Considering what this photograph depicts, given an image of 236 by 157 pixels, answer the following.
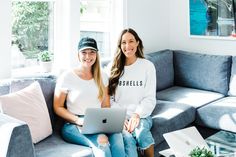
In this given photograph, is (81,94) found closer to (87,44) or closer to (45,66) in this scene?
(87,44)

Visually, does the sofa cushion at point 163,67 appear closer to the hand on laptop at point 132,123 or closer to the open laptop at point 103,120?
the hand on laptop at point 132,123

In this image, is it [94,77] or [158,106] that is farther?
[158,106]

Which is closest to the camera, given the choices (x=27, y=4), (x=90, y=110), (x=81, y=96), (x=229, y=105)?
(x=90, y=110)

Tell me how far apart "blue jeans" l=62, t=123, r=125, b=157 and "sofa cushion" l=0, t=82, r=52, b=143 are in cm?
14

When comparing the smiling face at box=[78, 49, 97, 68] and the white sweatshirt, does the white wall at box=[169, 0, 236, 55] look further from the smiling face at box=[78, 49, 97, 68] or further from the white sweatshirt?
the smiling face at box=[78, 49, 97, 68]

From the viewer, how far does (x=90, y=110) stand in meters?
2.19

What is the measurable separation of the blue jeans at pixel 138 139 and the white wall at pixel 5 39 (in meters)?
1.09

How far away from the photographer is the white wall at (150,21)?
12.9 ft

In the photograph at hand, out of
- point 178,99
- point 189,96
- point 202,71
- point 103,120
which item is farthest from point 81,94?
point 202,71

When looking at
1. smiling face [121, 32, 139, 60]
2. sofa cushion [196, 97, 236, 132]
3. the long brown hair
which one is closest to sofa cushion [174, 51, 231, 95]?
sofa cushion [196, 97, 236, 132]

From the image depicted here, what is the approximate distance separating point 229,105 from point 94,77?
4.65 ft

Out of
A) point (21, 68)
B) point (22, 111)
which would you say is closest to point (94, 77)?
point (22, 111)

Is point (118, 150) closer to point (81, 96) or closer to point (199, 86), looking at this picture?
point (81, 96)

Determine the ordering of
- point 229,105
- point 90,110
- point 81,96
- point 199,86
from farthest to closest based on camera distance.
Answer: point 199,86
point 229,105
point 81,96
point 90,110
